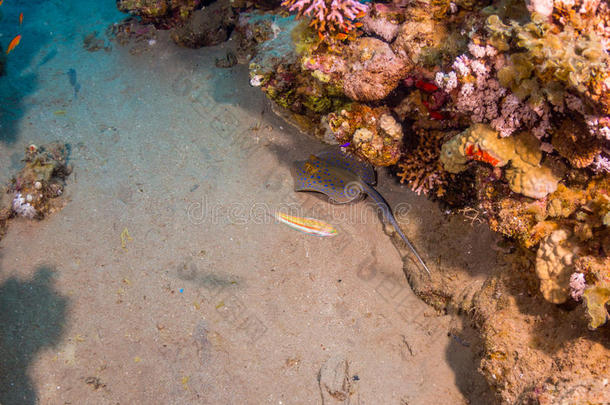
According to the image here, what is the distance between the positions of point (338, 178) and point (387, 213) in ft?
3.33

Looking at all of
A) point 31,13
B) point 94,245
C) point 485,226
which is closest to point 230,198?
point 94,245

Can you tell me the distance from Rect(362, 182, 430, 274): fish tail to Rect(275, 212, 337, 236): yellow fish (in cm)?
89

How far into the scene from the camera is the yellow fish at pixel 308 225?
19.9 ft

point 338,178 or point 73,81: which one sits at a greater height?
point 338,178

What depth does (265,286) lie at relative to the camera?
18.6 feet

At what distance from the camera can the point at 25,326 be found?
5359 millimetres

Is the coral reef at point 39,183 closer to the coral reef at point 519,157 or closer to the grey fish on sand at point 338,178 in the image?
the grey fish on sand at point 338,178

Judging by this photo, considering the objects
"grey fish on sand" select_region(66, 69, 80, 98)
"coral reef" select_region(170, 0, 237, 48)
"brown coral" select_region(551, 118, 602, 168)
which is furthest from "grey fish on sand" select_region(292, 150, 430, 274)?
"grey fish on sand" select_region(66, 69, 80, 98)

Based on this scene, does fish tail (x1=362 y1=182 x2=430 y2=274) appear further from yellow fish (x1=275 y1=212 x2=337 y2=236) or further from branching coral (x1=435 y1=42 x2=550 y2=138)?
branching coral (x1=435 y1=42 x2=550 y2=138)

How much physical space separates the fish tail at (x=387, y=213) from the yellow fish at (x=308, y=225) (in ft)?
2.91

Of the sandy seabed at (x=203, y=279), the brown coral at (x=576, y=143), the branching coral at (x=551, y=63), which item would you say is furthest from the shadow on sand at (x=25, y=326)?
the brown coral at (x=576, y=143)

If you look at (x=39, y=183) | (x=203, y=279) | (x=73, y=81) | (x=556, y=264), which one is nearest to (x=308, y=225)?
(x=203, y=279)

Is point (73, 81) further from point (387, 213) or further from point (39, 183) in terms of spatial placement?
point (387, 213)

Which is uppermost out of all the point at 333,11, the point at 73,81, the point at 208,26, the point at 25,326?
the point at 333,11
